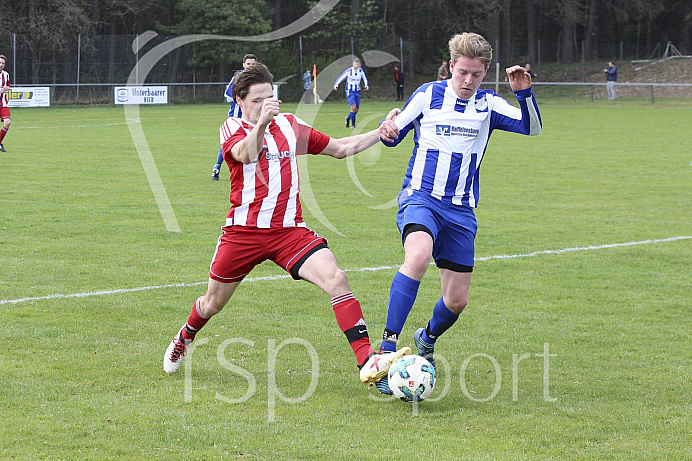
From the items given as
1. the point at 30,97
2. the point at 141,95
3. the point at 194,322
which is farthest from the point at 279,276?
the point at 141,95

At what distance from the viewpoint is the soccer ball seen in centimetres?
461

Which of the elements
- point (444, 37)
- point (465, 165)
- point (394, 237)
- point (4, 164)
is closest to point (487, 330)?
point (465, 165)

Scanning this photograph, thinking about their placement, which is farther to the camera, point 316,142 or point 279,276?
point 279,276

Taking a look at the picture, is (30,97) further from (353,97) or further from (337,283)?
(337,283)

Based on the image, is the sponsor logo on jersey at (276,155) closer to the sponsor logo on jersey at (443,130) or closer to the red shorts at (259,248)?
the red shorts at (259,248)

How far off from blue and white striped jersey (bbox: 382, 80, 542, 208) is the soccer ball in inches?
45.4

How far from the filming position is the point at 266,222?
196 inches

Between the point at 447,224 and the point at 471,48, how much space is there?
108 centimetres

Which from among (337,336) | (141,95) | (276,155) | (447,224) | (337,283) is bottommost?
(337,336)

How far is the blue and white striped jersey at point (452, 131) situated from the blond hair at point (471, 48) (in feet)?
1.01

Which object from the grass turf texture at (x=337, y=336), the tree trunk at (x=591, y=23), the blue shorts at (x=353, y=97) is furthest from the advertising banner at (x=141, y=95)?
the tree trunk at (x=591, y=23)

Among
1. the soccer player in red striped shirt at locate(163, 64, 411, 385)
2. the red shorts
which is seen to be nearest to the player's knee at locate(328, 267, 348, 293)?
the soccer player in red striped shirt at locate(163, 64, 411, 385)

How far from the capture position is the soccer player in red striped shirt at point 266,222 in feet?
15.9

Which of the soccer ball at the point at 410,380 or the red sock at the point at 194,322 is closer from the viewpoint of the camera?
the soccer ball at the point at 410,380
